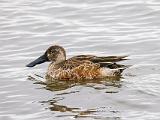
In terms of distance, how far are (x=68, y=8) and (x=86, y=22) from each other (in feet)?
4.39

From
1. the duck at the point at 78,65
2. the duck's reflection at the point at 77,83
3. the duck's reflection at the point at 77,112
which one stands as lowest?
the duck's reflection at the point at 77,112

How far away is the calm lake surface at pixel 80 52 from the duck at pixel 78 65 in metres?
0.22

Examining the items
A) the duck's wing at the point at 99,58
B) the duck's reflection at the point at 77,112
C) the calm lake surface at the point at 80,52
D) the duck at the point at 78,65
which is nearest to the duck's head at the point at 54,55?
the duck at the point at 78,65

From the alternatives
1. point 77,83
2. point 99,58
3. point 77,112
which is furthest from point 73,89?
point 77,112

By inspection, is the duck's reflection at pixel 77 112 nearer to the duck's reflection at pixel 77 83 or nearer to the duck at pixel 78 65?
the duck's reflection at pixel 77 83

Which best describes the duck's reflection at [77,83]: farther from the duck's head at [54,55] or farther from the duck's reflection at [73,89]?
the duck's head at [54,55]

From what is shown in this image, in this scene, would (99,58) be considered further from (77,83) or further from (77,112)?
(77,112)

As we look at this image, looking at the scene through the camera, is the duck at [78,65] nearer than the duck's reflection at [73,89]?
No

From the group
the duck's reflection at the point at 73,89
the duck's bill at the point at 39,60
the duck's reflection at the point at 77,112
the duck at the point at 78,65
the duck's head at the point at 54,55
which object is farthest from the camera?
the duck's head at the point at 54,55

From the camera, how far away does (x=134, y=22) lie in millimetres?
16328

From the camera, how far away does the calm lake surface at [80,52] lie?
36.4 feet

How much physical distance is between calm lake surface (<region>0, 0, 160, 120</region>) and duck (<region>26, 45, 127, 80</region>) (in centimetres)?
22

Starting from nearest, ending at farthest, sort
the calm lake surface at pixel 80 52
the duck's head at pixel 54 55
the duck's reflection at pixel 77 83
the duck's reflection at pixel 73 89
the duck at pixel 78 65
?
the duck's reflection at pixel 73 89 → the calm lake surface at pixel 80 52 → the duck's reflection at pixel 77 83 → the duck at pixel 78 65 → the duck's head at pixel 54 55

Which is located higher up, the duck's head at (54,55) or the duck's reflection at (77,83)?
the duck's head at (54,55)
